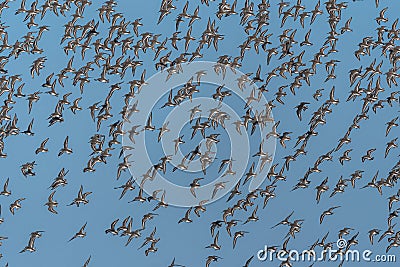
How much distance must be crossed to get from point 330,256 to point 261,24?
12424 millimetres

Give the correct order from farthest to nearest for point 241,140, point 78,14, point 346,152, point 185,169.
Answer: point 241,140 → point 185,169 → point 346,152 → point 78,14

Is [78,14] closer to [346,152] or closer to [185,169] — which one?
[185,169]

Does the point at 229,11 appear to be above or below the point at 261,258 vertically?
above

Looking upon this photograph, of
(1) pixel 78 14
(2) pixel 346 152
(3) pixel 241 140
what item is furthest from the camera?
(3) pixel 241 140

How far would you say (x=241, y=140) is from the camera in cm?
4584

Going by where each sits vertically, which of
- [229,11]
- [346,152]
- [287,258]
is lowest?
[287,258]

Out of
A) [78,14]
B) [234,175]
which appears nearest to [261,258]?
[234,175]

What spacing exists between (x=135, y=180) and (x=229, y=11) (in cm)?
1149

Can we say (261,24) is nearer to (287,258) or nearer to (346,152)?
(346,152)

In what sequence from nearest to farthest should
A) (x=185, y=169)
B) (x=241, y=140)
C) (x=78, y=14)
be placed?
(x=78, y=14) < (x=185, y=169) < (x=241, y=140)

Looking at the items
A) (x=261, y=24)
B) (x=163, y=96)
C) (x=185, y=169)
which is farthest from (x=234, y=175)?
(x=261, y=24)

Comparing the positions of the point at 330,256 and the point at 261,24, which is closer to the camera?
the point at 261,24

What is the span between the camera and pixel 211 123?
1548 inches

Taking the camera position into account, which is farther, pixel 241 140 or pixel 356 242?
pixel 241 140
